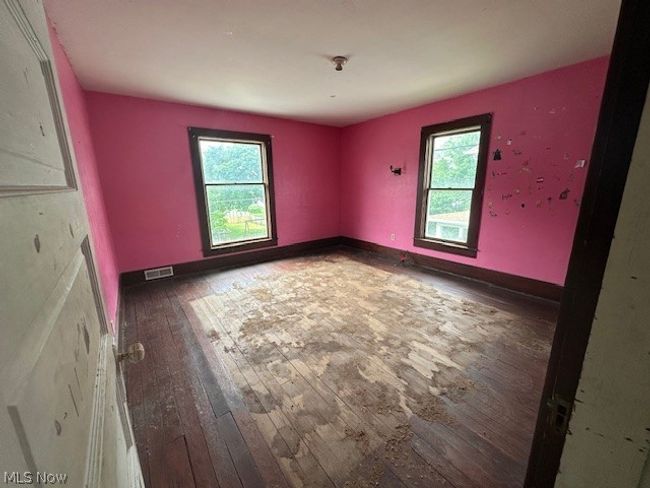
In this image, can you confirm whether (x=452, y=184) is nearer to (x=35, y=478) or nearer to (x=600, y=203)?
(x=600, y=203)

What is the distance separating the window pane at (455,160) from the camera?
331 cm

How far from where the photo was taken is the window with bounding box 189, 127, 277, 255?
A: 3.76 meters

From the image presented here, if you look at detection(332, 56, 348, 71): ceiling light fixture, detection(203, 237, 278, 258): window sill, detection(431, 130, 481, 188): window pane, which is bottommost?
detection(203, 237, 278, 258): window sill

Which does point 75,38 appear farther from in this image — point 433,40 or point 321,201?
point 321,201

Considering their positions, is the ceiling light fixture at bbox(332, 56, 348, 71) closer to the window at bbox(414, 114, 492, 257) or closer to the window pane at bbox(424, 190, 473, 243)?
the window at bbox(414, 114, 492, 257)

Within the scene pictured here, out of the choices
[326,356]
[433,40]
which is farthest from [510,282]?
[433,40]

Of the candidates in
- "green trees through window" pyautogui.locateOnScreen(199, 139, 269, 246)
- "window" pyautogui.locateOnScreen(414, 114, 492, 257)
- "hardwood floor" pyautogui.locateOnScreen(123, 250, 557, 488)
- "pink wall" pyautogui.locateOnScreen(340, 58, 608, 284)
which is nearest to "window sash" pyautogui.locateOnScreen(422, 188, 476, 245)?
"window" pyautogui.locateOnScreen(414, 114, 492, 257)

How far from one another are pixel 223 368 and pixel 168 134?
304cm

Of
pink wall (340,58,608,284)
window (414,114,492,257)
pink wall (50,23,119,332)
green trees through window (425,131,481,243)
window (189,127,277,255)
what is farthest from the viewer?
window (189,127,277,255)

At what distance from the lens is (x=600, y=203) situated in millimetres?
432

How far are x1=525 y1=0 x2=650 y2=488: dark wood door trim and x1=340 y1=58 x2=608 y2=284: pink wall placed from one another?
9.41 ft

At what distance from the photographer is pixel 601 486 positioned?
1.53 feet

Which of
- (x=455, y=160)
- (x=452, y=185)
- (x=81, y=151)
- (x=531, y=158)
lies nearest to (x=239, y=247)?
(x=81, y=151)

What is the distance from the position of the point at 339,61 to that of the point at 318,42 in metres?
0.31
